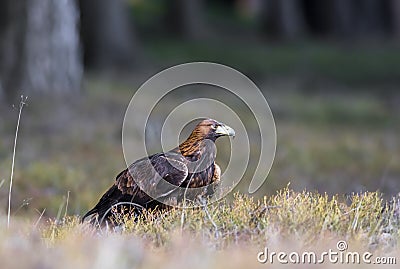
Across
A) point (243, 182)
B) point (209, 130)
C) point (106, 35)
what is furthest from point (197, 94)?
point (209, 130)

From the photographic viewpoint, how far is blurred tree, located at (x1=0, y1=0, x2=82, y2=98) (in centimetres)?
1362

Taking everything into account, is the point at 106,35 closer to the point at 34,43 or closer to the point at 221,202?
the point at 34,43

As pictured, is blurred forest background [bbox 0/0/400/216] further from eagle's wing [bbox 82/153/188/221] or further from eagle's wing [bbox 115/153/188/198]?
eagle's wing [bbox 115/153/188/198]

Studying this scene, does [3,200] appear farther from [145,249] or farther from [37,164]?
[145,249]

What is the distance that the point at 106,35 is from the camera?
21.2m

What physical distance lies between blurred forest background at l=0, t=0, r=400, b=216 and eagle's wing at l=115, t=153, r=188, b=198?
0.48m

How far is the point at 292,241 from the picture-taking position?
17.2 feet

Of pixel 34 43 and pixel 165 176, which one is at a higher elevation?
pixel 34 43

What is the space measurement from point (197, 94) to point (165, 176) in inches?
443

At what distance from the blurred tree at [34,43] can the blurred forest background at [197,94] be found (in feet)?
0.05

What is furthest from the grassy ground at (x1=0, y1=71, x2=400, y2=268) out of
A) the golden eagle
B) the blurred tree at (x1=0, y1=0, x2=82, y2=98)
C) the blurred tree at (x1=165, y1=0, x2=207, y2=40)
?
the blurred tree at (x1=165, y1=0, x2=207, y2=40)

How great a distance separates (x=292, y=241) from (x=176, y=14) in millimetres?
24091

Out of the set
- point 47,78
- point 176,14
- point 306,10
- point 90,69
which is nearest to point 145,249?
point 47,78

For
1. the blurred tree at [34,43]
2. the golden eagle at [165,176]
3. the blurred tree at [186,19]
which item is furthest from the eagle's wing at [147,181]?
the blurred tree at [186,19]
